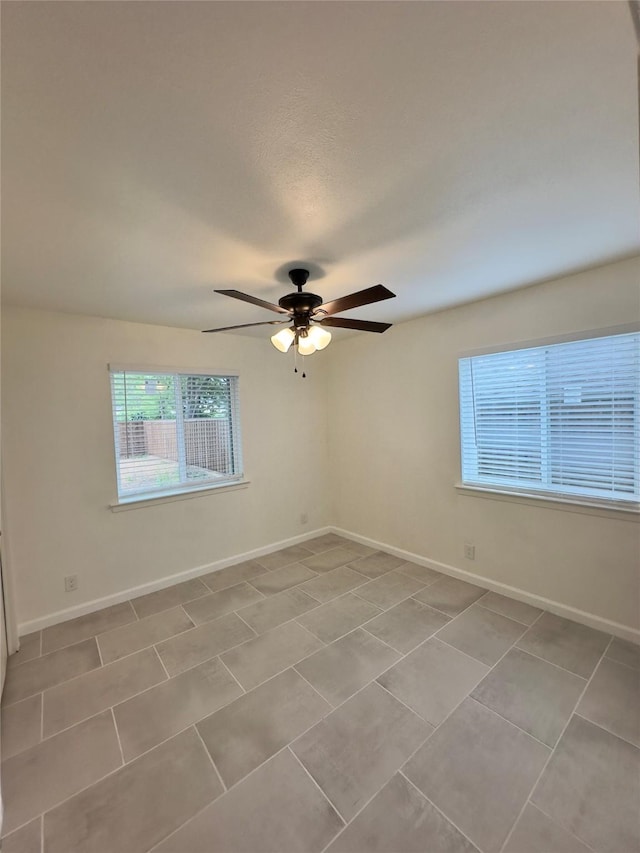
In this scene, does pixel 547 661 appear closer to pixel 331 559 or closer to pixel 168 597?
pixel 331 559

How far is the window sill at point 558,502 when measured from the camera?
2279mm

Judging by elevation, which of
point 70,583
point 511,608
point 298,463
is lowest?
point 511,608

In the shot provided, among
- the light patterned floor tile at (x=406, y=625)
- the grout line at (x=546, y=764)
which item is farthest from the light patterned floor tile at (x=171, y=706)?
the grout line at (x=546, y=764)

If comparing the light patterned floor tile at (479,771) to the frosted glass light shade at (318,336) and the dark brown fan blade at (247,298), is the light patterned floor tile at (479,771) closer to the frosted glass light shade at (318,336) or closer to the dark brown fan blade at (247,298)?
the frosted glass light shade at (318,336)

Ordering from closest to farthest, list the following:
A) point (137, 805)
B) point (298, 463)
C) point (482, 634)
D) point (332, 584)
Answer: point (137, 805) < point (482, 634) < point (332, 584) < point (298, 463)

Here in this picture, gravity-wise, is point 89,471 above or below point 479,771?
above

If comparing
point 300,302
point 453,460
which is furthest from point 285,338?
point 453,460

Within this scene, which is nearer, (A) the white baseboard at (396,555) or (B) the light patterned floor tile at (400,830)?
(B) the light patterned floor tile at (400,830)

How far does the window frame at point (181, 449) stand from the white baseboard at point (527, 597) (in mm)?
1814

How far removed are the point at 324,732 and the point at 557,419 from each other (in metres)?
2.47

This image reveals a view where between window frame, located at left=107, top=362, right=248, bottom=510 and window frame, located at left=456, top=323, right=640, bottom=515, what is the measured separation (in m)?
2.22

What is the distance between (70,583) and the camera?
275 cm

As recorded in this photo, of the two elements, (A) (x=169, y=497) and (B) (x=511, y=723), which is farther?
(A) (x=169, y=497)

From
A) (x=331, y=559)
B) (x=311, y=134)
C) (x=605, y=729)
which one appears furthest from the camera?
(x=331, y=559)
